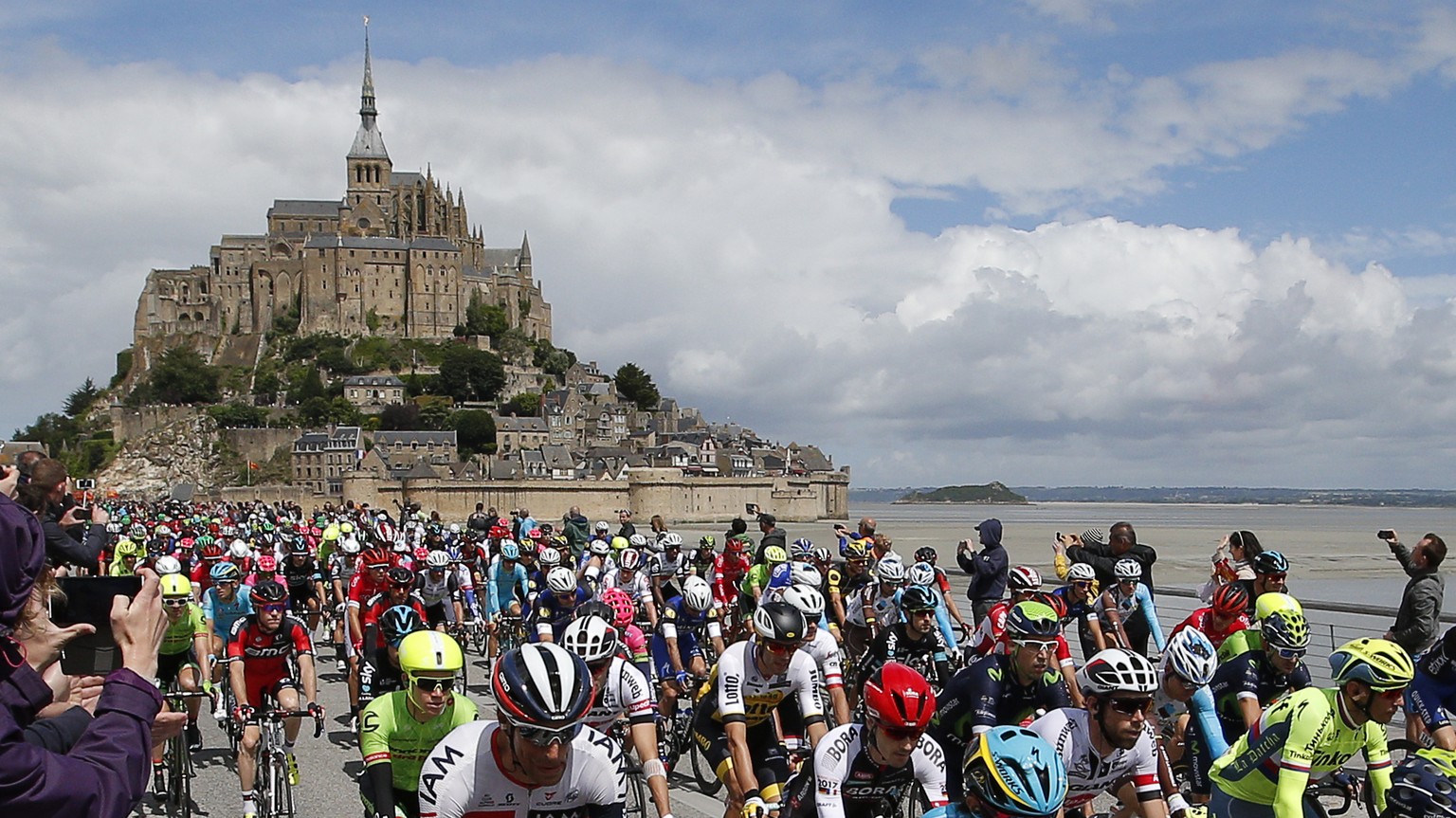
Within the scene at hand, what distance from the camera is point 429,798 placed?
4.86 m

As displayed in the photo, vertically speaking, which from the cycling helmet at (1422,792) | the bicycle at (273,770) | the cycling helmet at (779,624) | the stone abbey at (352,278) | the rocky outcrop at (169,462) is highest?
the stone abbey at (352,278)

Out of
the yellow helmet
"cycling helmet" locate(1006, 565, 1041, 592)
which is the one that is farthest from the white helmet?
the yellow helmet

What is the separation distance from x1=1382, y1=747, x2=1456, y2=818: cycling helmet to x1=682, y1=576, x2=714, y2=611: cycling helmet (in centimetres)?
747

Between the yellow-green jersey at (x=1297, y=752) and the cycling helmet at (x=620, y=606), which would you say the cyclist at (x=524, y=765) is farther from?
the cycling helmet at (x=620, y=606)

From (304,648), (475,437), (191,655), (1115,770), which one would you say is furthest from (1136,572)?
(475,437)

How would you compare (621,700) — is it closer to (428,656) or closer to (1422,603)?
(428,656)

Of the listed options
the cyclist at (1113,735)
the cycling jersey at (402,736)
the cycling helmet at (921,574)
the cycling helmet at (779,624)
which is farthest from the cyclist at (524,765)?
the cycling helmet at (921,574)

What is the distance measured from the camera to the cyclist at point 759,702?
7.13 m

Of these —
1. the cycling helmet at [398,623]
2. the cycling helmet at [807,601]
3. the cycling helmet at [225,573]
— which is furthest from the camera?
the cycling helmet at [225,573]

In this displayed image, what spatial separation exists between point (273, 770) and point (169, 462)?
131 m

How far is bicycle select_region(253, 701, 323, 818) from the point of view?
8.69 m

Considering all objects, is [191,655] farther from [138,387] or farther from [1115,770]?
[138,387]

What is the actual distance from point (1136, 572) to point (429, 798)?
7439 millimetres

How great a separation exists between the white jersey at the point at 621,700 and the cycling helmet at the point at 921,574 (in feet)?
12.7
